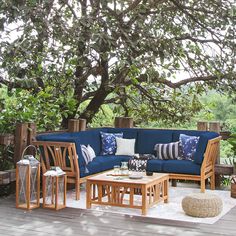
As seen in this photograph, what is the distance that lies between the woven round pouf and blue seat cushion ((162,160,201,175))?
133 centimetres

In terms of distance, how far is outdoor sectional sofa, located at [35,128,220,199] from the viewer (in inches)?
248

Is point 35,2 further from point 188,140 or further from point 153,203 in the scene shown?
point 188,140

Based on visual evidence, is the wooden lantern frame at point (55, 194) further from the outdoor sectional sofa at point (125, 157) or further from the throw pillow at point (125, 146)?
the throw pillow at point (125, 146)

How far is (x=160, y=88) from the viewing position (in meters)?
8.38

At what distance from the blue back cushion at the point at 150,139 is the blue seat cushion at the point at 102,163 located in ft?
1.44

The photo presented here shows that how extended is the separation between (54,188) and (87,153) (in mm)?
1085

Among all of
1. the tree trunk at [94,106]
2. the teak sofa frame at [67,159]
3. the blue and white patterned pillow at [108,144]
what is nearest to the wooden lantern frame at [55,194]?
the teak sofa frame at [67,159]

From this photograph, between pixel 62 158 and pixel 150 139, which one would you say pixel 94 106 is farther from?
pixel 62 158

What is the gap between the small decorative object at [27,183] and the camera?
222 inches

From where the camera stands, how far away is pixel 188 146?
23.3 ft

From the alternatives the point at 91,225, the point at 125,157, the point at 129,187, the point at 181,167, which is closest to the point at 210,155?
the point at 181,167

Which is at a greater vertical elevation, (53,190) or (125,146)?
(125,146)

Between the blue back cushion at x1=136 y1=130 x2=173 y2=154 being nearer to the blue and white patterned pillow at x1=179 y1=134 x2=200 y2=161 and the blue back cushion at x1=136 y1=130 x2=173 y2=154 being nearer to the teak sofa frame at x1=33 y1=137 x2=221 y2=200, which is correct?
the blue and white patterned pillow at x1=179 y1=134 x2=200 y2=161

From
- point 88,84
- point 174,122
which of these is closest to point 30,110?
point 88,84
